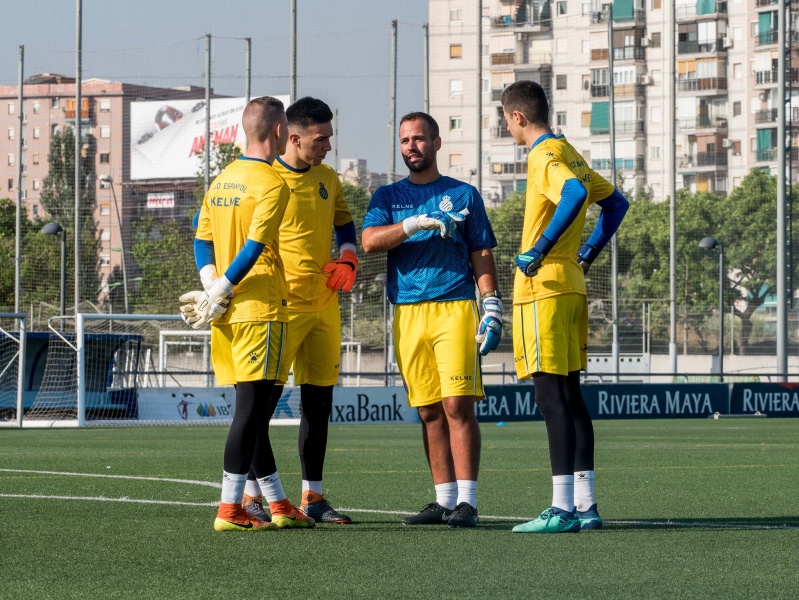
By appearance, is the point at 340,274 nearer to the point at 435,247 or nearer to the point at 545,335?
the point at 435,247

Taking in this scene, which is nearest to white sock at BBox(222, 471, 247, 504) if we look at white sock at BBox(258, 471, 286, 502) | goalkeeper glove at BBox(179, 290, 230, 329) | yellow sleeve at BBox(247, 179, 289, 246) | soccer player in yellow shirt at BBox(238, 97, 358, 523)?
white sock at BBox(258, 471, 286, 502)

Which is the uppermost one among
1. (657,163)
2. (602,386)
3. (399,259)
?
(657,163)

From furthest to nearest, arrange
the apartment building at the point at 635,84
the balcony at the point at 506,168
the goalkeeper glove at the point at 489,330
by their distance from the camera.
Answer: the balcony at the point at 506,168
the apartment building at the point at 635,84
the goalkeeper glove at the point at 489,330

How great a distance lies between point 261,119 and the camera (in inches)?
252

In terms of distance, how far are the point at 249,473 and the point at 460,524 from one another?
3.57 feet

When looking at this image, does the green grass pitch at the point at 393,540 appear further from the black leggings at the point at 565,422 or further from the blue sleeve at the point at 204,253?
the blue sleeve at the point at 204,253

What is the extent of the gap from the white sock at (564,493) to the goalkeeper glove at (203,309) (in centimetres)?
171

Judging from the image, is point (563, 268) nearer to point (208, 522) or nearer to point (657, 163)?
point (208, 522)

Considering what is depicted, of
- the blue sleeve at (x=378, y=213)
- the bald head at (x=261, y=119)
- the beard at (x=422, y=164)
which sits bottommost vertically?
the blue sleeve at (x=378, y=213)

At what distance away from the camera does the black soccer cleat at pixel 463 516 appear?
6.45m

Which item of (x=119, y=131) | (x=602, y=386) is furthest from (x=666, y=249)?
(x=119, y=131)

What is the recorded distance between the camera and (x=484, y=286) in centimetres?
683

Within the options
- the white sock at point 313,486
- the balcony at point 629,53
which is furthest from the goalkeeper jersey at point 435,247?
the balcony at point 629,53

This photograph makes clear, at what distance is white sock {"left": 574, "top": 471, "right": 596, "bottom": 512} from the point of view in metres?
6.45
